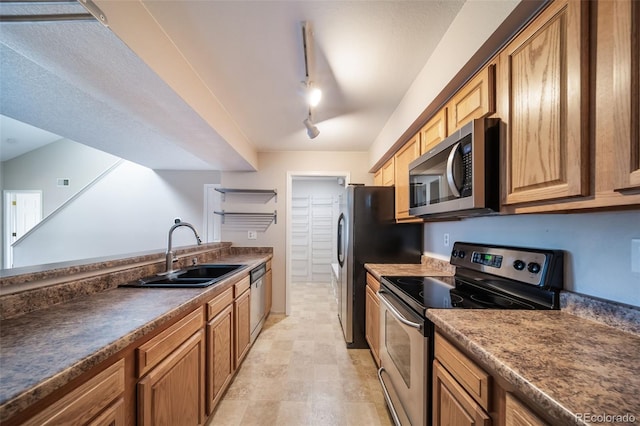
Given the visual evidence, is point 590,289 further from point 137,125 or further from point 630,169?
point 137,125

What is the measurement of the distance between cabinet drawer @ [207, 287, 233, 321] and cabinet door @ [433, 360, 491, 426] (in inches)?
50.9

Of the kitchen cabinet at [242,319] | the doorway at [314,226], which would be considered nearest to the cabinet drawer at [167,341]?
the kitchen cabinet at [242,319]

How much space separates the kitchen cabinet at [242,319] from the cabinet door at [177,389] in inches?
22.1

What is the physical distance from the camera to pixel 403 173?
7.48 ft

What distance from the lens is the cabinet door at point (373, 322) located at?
2074 millimetres

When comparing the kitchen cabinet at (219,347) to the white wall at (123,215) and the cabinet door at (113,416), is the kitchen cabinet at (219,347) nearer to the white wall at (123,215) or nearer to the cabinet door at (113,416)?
the cabinet door at (113,416)

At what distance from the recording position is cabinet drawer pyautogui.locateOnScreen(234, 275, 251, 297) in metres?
2.06

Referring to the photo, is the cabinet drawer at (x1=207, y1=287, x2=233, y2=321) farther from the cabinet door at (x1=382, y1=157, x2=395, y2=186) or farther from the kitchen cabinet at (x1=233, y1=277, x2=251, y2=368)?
the cabinet door at (x1=382, y1=157, x2=395, y2=186)

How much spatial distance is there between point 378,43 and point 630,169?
4.23 ft

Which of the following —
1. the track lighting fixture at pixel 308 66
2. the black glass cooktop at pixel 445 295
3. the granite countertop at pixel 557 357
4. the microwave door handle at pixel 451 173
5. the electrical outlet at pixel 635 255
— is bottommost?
the black glass cooktop at pixel 445 295

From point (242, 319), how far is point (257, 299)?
0.54 metres

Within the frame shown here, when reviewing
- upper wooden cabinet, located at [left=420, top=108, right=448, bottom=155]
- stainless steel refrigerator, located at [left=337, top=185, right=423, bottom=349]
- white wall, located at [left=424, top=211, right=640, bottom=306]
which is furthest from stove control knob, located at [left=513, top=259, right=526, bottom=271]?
stainless steel refrigerator, located at [left=337, top=185, right=423, bottom=349]

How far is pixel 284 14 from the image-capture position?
4.04 feet

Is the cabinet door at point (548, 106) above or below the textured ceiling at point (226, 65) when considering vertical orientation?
below
